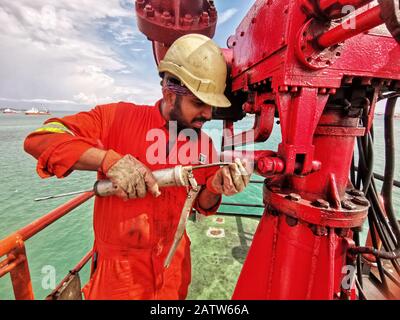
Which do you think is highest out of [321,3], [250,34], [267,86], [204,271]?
[250,34]

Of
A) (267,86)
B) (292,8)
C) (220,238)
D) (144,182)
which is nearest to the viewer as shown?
(292,8)

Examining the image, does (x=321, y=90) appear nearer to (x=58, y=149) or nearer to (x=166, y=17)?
(x=58, y=149)

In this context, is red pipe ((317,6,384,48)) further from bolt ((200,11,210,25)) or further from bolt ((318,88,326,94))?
bolt ((200,11,210,25))

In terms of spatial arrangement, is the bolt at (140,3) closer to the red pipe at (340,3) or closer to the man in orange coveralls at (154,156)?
the man in orange coveralls at (154,156)

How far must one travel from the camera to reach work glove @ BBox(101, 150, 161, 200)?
1.14 metres

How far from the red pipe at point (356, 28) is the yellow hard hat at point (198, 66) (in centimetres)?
67

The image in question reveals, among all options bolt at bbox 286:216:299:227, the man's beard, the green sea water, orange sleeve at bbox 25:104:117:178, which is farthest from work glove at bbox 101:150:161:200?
the green sea water

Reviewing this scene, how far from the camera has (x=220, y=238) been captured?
391 cm

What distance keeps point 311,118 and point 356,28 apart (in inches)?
15.5

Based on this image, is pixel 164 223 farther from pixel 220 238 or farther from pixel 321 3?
pixel 220 238

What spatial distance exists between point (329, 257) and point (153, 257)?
3.74 ft

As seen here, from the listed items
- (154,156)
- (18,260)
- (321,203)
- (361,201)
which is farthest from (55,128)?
(361,201)

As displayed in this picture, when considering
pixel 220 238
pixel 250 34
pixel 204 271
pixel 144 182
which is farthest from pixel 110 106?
pixel 220 238

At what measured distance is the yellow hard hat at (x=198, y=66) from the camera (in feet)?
4.62
